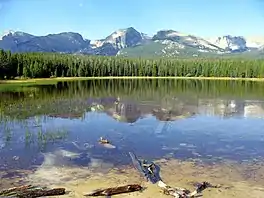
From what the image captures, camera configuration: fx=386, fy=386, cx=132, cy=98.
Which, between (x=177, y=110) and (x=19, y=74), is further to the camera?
(x=19, y=74)

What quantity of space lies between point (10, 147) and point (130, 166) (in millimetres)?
11435

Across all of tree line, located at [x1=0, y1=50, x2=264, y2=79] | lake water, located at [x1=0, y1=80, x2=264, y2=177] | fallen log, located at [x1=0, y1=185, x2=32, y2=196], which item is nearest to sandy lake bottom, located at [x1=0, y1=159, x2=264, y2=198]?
fallen log, located at [x1=0, y1=185, x2=32, y2=196]

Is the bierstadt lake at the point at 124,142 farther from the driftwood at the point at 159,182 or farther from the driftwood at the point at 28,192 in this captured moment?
the driftwood at the point at 28,192

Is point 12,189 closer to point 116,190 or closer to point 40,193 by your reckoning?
point 40,193

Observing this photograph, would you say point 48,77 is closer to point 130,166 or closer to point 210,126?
point 210,126

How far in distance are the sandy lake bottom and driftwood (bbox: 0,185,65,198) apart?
0.76 m

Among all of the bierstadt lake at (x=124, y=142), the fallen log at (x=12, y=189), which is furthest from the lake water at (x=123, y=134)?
the fallen log at (x=12, y=189)

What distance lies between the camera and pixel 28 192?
20922mm

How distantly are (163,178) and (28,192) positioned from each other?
27.7ft

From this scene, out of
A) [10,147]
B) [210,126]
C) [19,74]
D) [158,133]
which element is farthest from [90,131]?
[19,74]

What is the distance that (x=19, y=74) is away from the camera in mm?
146750

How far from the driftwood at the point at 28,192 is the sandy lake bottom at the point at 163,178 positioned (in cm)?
76

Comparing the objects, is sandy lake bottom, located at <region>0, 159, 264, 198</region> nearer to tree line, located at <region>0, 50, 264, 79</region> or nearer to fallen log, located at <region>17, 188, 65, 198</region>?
fallen log, located at <region>17, 188, 65, 198</region>

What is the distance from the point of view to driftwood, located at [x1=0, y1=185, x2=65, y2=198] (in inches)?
805
